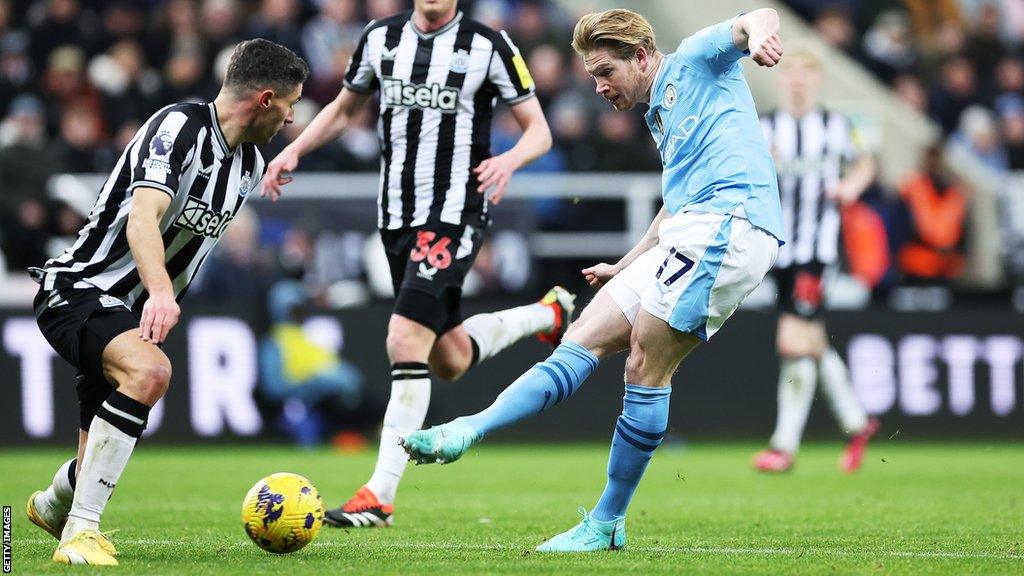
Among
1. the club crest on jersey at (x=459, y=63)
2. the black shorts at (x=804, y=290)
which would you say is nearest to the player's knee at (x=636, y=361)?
the club crest on jersey at (x=459, y=63)

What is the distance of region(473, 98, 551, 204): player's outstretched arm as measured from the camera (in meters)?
6.84

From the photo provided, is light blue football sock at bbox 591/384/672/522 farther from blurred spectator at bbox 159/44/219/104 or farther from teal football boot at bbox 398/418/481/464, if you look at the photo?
blurred spectator at bbox 159/44/219/104

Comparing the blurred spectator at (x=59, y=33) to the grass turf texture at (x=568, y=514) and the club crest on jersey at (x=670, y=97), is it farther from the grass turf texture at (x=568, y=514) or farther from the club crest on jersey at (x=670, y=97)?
the club crest on jersey at (x=670, y=97)

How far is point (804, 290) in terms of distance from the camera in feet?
34.9

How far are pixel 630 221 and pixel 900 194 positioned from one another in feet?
10.1

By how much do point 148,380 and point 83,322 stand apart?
39 centimetres

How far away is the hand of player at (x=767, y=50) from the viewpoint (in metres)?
5.09

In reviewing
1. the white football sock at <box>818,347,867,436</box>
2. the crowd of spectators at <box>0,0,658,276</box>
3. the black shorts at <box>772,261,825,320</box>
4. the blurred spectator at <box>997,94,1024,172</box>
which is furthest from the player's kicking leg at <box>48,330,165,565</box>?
the blurred spectator at <box>997,94,1024,172</box>

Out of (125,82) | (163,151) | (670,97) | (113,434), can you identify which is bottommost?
(125,82)

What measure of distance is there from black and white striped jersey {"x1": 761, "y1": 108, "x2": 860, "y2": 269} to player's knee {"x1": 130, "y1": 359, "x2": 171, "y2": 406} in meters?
6.29

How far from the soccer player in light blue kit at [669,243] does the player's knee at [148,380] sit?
1.20m

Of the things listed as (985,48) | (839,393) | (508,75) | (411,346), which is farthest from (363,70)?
(985,48)

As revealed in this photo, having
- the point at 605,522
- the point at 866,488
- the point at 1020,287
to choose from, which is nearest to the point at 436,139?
the point at 605,522

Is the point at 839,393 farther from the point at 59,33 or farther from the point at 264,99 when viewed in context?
the point at 59,33
